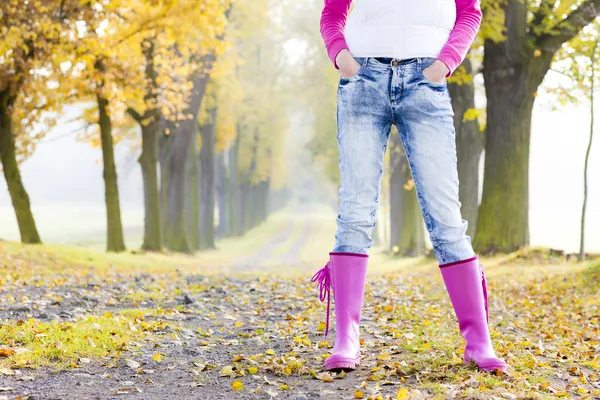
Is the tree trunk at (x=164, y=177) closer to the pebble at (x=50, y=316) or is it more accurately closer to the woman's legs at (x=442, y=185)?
the pebble at (x=50, y=316)

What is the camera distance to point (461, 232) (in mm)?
3834

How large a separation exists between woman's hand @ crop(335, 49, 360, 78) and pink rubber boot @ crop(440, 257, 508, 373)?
3.94 ft

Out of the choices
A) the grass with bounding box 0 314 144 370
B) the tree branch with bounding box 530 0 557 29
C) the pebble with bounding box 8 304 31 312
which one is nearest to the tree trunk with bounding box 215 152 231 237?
the tree branch with bounding box 530 0 557 29

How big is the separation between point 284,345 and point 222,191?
105 feet

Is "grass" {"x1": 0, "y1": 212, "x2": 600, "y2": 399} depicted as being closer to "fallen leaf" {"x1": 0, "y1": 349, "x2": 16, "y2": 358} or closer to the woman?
"fallen leaf" {"x1": 0, "y1": 349, "x2": 16, "y2": 358}

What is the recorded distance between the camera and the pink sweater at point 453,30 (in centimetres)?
378

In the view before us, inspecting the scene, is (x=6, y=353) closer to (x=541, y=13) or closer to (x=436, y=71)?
(x=436, y=71)

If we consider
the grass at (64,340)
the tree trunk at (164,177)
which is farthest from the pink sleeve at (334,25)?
the tree trunk at (164,177)

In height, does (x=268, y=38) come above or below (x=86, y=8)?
above

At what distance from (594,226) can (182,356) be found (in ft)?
173

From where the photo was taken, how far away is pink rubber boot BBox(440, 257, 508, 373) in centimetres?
376

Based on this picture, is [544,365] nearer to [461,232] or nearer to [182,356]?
[461,232]

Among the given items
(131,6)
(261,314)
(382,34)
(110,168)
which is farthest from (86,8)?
(382,34)

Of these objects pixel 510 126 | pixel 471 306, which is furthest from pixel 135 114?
pixel 471 306
